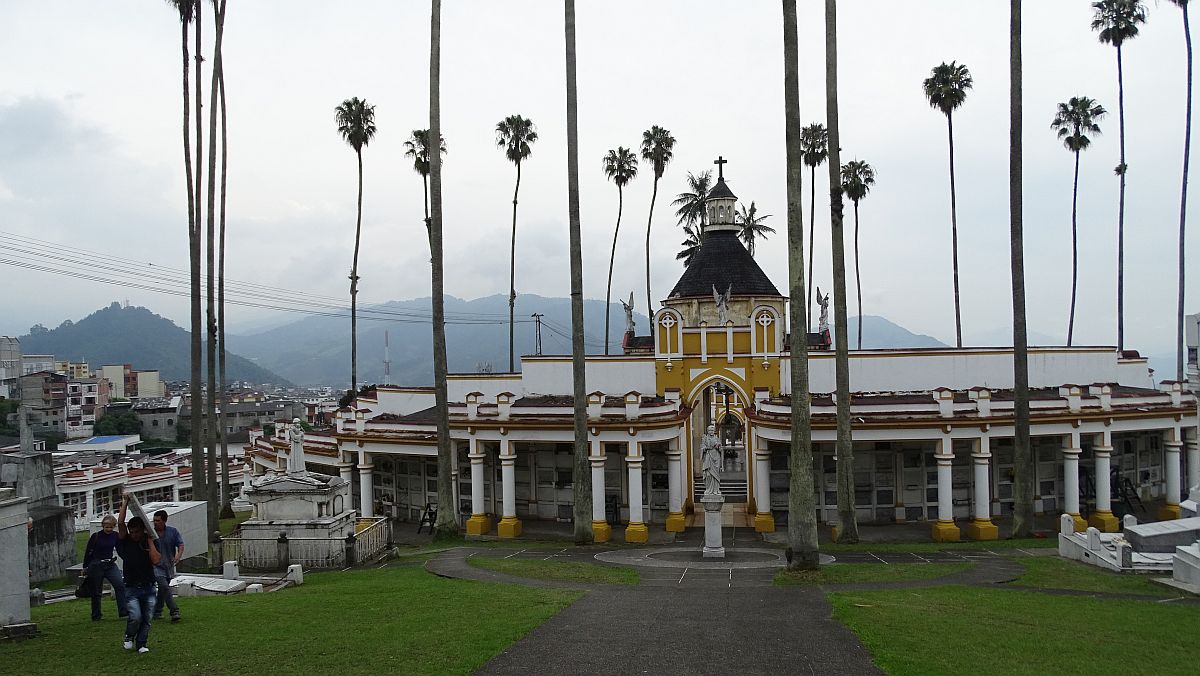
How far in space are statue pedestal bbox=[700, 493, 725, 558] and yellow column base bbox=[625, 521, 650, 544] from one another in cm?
430

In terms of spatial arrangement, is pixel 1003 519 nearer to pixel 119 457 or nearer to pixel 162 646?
pixel 162 646

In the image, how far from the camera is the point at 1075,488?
2534 cm

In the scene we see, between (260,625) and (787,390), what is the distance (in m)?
25.3

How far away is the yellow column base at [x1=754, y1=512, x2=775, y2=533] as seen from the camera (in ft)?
84.7

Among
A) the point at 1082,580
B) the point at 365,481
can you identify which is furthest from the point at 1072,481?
the point at 365,481

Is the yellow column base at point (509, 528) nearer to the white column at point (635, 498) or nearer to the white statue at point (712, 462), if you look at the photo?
the white column at point (635, 498)

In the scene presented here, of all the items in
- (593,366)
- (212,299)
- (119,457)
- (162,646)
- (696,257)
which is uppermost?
(696,257)

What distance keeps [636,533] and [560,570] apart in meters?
7.17

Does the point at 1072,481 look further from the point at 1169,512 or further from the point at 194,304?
the point at 194,304

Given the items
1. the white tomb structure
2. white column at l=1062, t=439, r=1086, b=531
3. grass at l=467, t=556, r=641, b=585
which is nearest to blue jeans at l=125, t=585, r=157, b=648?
Result: grass at l=467, t=556, r=641, b=585

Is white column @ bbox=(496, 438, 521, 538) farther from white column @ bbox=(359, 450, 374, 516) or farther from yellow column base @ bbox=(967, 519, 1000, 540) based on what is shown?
yellow column base @ bbox=(967, 519, 1000, 540)

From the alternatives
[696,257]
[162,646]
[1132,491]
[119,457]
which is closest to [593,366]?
[696,257]

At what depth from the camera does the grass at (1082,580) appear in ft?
48.7

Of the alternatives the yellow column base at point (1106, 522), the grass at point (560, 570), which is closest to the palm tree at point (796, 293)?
the grass at point (560, 570)
